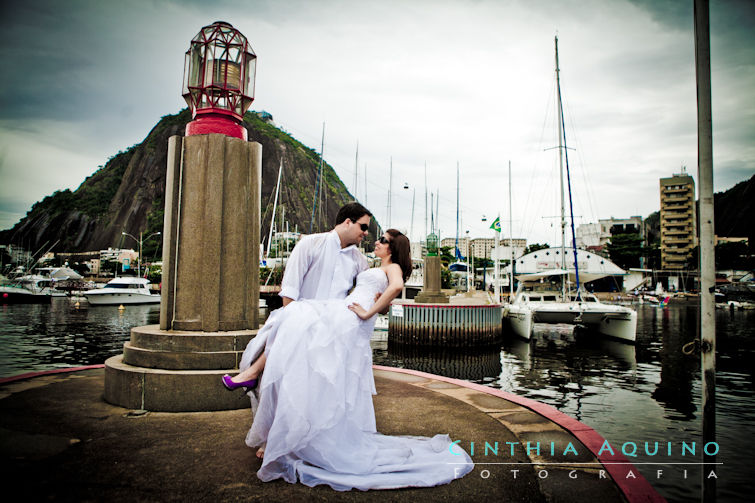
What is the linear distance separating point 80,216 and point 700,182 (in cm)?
14407

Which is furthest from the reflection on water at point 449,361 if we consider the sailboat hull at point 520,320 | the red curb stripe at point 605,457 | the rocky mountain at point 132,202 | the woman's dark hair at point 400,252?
the rocky mountain at point 132,202

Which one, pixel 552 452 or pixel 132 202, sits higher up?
pixel 132 202

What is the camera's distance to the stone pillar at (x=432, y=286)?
67.4ft

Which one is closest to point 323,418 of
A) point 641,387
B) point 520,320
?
point 641,387

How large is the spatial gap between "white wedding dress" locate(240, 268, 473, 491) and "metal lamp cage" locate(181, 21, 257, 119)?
10.7 feet

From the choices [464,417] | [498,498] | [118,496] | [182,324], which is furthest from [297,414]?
[182,324]

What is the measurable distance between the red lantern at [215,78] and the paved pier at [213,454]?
3.40 m

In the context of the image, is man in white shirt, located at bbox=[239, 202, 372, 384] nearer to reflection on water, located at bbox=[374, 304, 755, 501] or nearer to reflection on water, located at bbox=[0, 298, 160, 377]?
reflection on water, located at bbox=[374, 304, 755, 501]

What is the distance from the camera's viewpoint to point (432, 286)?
845 inches

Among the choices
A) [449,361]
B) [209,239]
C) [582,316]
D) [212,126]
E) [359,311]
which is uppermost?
[212,126]

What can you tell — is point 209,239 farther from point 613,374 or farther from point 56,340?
point 56,340

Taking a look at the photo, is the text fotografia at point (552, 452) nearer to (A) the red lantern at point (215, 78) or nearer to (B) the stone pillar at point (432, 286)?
(A) the red lantern at point (215, 78)

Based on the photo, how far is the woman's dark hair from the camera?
381cm

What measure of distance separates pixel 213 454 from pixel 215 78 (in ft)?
14.1
